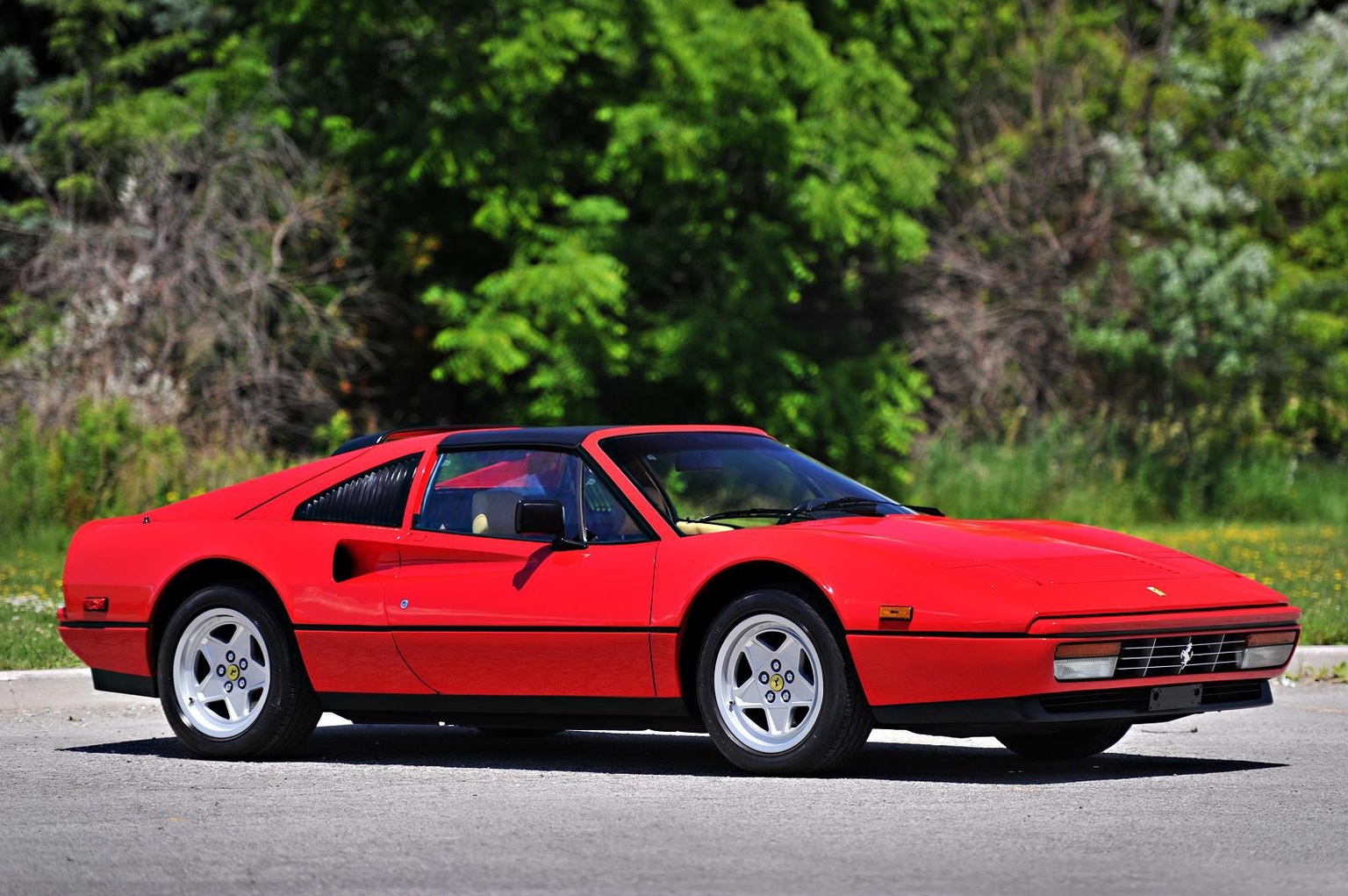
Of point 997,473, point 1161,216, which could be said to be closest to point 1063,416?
point 997,473

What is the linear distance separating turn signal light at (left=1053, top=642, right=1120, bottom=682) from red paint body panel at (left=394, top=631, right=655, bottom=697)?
1.56 m

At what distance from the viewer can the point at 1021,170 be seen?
2906 cm

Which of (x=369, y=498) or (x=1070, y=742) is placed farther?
(x=369, y=498)

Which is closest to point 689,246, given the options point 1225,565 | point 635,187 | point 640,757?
point 635,187

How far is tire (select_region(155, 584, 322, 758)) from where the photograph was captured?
823 centimetres

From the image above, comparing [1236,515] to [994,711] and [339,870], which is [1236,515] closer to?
[994,711]

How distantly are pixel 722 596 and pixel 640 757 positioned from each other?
3.89ft

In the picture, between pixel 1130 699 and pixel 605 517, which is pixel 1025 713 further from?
pixel 605 517

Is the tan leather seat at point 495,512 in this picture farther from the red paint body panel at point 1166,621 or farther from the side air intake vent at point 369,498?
the red paint body panel at point 1166,621

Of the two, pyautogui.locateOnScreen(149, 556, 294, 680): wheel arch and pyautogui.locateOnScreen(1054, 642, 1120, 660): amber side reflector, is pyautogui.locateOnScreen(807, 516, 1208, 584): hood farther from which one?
pyautogui.locateOnScreen(149, 556, 294, 680): wheel arch

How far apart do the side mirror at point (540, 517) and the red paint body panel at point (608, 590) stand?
21cm

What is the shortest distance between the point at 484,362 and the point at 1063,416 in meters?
7.44

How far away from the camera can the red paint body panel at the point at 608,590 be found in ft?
22.8

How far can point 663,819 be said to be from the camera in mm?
6449
